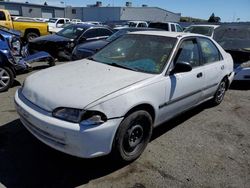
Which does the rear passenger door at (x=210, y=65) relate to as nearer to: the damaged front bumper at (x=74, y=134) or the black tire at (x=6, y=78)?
the damaged front bumper at (x=74, y=134)

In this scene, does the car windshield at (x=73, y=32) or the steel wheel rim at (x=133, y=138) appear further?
the car windshield at (x=73, y=32)

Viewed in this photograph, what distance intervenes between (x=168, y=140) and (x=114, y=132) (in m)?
1.42

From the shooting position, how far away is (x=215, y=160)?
371cm

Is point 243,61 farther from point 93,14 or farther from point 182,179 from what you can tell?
point 93,14

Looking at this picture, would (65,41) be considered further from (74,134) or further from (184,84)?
(74,134)

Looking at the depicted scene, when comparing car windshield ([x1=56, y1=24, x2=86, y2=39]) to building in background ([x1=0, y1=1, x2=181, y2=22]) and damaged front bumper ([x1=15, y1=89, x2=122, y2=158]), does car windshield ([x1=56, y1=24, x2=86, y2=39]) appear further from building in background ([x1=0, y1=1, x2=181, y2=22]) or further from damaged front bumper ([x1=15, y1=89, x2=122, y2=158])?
building in background ([x1=0, y1=1, x2=181, y2=22])

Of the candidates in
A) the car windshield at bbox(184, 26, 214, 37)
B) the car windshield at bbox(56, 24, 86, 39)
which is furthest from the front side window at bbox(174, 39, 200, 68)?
the car windshield at bbox(184, 26, 214, 37)

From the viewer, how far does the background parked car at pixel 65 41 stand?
10.3 m

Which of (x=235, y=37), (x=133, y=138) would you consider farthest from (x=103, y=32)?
(x=133, y=138)

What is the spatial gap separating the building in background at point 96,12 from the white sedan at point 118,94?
131ft

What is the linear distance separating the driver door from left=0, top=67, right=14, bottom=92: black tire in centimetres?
389

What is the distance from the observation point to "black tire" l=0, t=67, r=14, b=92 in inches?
235

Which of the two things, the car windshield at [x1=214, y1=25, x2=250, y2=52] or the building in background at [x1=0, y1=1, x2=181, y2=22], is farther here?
the building in background at [x1=0, y1=1, x2=181, y2=22]

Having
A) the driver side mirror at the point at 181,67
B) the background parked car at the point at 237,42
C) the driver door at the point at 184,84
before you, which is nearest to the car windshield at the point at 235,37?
the background parked car at the point at 237,42
